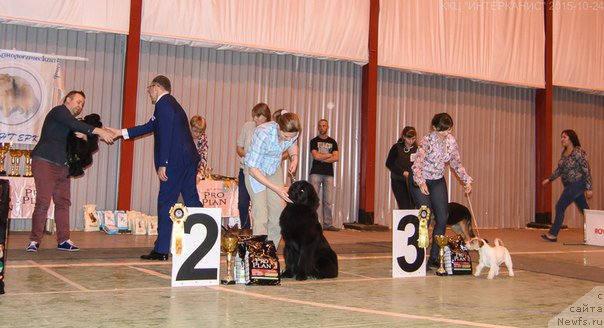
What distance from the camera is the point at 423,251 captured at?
16.7 ft

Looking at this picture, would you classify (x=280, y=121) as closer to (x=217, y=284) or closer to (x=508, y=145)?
(x=217, y=284)

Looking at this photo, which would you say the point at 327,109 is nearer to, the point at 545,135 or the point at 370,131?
the point at 370,131

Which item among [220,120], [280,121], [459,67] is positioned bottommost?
[280,121]

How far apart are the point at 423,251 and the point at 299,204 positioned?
4.10 ft

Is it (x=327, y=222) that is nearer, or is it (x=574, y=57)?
(x=327, y=222)

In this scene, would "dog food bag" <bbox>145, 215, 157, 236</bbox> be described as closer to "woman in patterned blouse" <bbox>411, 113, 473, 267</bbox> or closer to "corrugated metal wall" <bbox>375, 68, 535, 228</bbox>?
"woman in patterned blouse" <bbox>411, 113, 473, 267</bbox>

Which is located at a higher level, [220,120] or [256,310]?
[220,120]

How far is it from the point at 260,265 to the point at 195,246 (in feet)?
1.49

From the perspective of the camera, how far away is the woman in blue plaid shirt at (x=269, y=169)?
4512mm

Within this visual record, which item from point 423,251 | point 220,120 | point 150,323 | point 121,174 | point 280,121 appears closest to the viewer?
point 150,323

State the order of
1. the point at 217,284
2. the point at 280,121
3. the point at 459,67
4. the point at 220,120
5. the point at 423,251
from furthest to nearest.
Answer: the point at 459,67 < the point at 220,120 < the point at 423,251 < the point at 280,121 < the point at 217,284

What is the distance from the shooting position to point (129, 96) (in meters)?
8.37

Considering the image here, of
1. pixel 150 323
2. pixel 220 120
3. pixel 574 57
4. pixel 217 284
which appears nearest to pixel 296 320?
pixel 150 323

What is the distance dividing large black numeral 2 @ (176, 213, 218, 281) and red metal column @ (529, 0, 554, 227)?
8.72 m
